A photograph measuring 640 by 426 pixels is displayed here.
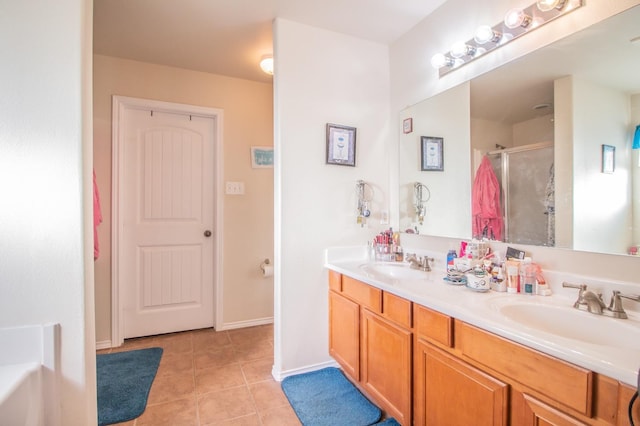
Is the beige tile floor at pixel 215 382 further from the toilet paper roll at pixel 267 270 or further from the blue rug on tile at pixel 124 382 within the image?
the toilet paper roll at pixel 267 270

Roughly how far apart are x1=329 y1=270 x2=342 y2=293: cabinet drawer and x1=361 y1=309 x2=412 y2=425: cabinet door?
12.1 inches

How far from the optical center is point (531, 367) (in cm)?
89

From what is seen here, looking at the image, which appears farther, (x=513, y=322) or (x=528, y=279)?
(x=528, y=279)

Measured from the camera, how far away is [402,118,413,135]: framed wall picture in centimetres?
214

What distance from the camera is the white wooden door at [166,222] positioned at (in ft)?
8.64

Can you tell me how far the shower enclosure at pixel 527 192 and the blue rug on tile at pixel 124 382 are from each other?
2279 mm

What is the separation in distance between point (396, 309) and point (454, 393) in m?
0.41

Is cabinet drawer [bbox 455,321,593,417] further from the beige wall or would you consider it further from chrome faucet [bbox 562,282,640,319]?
the beige wall

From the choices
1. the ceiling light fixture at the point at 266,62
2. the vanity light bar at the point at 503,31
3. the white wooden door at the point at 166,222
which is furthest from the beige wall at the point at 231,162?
the vanity light bar at the point at 503,31

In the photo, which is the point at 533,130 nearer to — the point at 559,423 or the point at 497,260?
the point at 497,260

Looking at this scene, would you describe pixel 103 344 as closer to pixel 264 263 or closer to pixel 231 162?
pixel 264 263

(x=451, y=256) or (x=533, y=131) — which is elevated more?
(x=533, y=131)

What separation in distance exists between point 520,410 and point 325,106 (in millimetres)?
1918

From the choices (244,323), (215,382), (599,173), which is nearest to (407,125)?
(599,173)
